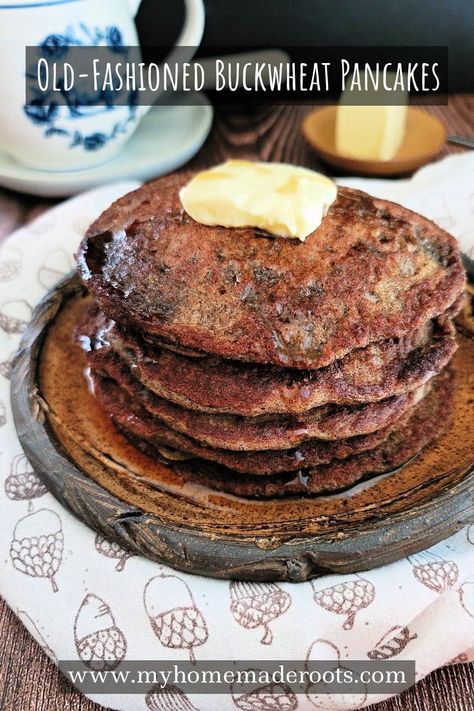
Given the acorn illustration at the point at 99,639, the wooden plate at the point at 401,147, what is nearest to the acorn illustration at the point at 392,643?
the acorn illustration at the point at 99,639

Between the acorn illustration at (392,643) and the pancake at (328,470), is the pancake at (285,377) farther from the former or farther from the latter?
the acorn illustration at (392,643)

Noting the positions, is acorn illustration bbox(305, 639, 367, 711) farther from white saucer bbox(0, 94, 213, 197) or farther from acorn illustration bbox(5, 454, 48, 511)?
A: white saucer bbox(0, 94, 213, 197)

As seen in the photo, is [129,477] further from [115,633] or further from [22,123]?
[22,123]

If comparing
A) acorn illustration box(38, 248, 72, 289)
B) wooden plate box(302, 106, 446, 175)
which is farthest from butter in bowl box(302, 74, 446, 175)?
acorn illustration box(38, 248, 72, 289)

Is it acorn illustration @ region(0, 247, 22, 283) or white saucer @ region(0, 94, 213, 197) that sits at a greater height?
white saucer @ region(0, 94, 213, 197)

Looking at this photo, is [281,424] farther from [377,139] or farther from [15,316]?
[377,139]
